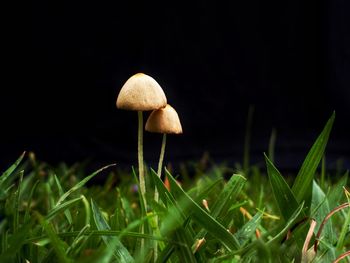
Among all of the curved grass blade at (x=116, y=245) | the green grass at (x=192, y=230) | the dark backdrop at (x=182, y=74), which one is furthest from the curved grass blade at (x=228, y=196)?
the dark backdrop at (x=182, y=74)

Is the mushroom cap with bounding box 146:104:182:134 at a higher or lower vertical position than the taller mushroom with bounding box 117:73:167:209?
lower

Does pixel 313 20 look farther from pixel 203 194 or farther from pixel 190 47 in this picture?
pixel 203 194

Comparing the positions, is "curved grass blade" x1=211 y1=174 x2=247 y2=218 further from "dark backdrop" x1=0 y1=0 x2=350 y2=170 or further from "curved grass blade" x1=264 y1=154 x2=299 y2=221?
"dark backdrop" x1=0 y1=0 x2=350 y2=170

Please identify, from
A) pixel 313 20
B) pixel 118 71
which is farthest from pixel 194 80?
pixel 313 20

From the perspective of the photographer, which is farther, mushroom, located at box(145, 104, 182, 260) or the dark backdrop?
the dark backdrop

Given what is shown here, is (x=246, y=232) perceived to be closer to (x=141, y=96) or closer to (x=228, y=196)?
(x=228, y=196)

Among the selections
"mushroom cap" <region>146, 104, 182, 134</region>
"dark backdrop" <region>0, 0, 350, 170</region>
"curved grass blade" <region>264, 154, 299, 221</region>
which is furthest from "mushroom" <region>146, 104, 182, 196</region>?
"dark backdrop" <region>0, 0, 350, 170</region>
